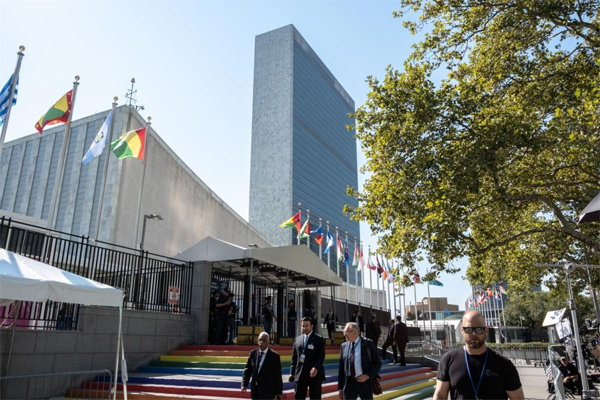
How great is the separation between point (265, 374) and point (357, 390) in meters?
1.37

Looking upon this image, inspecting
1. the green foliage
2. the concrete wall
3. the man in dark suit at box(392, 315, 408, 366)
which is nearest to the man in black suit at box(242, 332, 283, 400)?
the concrete wall

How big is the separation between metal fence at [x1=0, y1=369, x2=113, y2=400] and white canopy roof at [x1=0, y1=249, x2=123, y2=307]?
2.14 meters

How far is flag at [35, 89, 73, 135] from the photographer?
51.1 ft

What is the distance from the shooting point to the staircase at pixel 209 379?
31.6ft

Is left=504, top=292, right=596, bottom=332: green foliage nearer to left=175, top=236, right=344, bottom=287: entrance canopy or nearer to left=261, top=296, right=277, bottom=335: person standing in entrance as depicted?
left=175, top=236, right=344, bottom=287: entrance canopy

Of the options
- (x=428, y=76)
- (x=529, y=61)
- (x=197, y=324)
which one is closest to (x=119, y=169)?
(x=197, y=324)

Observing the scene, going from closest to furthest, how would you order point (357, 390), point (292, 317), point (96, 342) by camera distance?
point (357, 390) < point (96, 342) < point (292, 317)

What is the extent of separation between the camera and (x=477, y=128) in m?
13.0

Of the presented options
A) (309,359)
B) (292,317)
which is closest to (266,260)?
(292,317)

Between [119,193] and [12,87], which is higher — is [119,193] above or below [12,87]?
above

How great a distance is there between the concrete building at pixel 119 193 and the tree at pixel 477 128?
678 inches

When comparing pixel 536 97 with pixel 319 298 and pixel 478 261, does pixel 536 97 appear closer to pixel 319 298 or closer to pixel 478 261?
pixel 478 261

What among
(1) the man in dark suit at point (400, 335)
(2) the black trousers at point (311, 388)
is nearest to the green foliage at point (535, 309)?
(1) the man in dark suit at point (400, 335)

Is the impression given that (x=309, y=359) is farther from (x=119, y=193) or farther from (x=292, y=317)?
(x=119, y=193)
